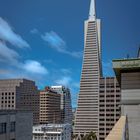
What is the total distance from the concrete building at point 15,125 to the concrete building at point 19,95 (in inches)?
4821

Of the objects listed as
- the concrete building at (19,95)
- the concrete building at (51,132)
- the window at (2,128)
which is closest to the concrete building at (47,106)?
the concrete building at (19,95)

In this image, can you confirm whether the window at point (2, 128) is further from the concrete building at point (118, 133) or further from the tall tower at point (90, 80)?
the tall tower at point (90, 80)

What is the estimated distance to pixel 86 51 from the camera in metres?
194

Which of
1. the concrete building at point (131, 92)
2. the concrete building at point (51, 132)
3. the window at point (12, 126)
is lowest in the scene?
the concrete building at point (51, 132)

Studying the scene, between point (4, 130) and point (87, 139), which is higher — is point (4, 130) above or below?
above

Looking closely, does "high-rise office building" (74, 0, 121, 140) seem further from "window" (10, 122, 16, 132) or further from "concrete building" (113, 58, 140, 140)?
"concrete building" (113, 58, 140, 140)

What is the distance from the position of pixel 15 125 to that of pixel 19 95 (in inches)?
5591

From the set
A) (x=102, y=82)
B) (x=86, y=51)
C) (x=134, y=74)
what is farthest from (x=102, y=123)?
(x=134, y=74)

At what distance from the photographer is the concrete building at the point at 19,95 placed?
16925 cm

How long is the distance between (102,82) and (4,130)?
115059 mm

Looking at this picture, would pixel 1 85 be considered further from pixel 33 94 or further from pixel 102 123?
pixel 102 123

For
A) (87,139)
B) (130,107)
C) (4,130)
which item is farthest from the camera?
(87,139)

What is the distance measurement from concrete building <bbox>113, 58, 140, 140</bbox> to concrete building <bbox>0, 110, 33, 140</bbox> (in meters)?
21.7

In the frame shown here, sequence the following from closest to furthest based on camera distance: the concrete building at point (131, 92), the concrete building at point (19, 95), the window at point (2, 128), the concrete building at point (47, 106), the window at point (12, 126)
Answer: the concrete building at point (131, 92)
the window at point (2, 128)
the window at point (12, 126)
the concrete building at point (19, 95)
the concrete building at point (47, 106)
